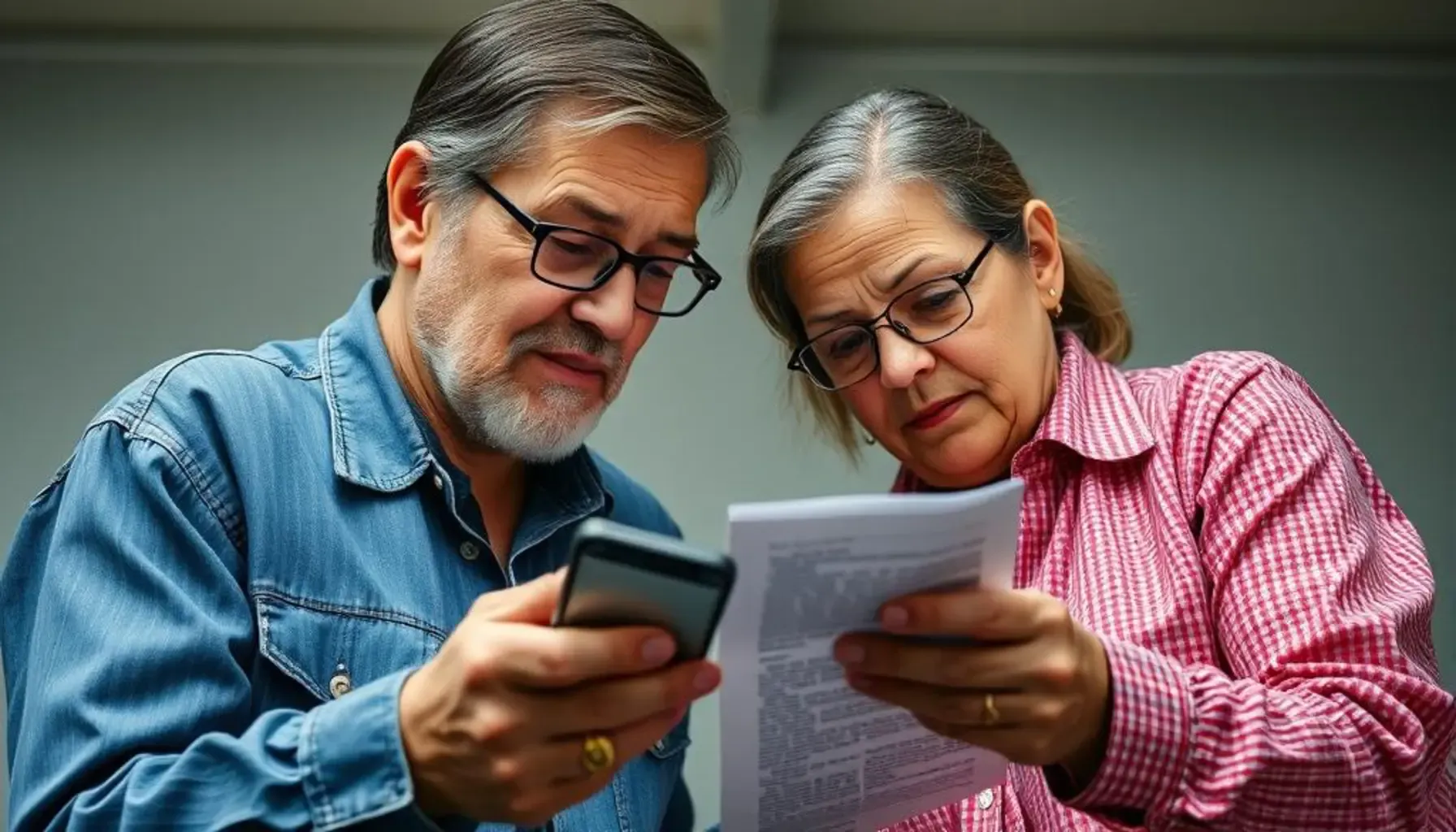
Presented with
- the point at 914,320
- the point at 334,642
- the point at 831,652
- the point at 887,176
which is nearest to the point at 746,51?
the point at 887,176

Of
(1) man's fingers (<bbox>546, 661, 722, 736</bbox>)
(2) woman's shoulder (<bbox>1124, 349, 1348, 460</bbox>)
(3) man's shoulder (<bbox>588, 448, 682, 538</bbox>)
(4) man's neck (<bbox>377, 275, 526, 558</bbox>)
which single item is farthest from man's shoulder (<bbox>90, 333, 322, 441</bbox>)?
(2) woman's shoulder (<bbox>1124, 349, 1348, 460</bbox>)

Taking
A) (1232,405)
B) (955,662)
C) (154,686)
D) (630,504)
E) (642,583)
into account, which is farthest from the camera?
(630,504)

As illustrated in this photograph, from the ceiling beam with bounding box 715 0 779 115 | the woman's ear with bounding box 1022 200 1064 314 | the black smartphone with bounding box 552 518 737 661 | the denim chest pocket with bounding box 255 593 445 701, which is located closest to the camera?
the black smartphone with bounding box 552 518 737 661

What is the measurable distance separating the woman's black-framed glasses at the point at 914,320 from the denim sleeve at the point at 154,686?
0.73 m

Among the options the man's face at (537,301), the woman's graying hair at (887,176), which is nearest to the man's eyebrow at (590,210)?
the man's face at (537,301)

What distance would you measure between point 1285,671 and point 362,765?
0.77 m

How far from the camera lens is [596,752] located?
2.62 feet

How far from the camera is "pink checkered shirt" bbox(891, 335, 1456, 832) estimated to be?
94 cm

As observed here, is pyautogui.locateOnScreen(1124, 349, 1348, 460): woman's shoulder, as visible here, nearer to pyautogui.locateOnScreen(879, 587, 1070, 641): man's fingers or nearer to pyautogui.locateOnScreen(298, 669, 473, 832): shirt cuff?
pyautogui.locateOnScreen(879, 587, 1070, 641): man's fingers

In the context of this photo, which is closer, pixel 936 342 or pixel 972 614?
pixel 972 614

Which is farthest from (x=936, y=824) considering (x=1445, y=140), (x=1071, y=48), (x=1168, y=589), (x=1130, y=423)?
(x=1445, y=140)

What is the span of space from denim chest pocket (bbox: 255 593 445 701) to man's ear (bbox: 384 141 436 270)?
457mm

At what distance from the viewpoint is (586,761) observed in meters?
0.80

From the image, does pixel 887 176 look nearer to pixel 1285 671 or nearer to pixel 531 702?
pixel 1285 671
